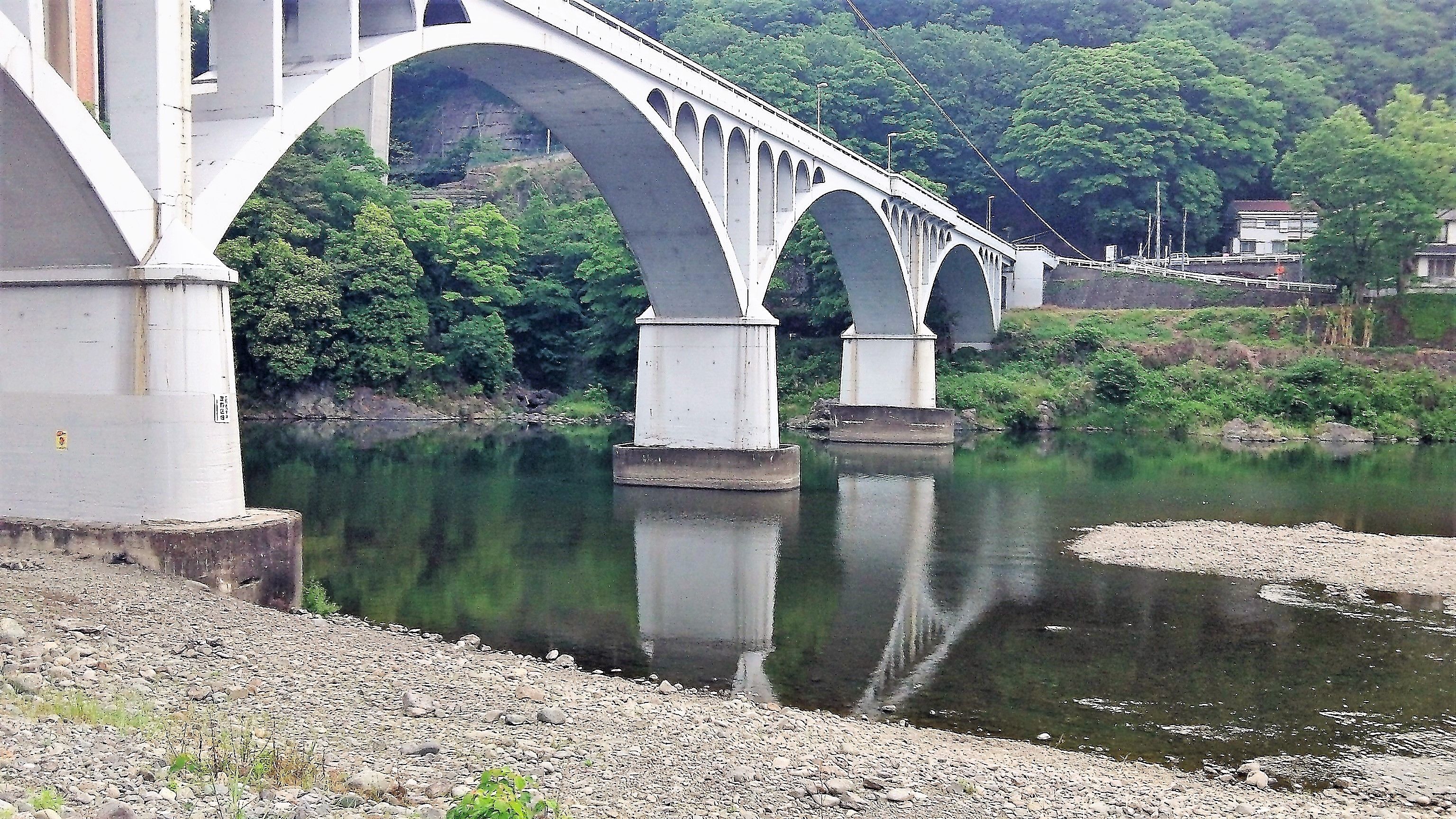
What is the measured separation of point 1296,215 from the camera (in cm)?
7444

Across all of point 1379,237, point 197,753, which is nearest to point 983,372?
point 1379,237

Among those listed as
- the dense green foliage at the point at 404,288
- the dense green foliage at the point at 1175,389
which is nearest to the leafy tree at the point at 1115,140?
the dense green foliage at the point at 1175,389

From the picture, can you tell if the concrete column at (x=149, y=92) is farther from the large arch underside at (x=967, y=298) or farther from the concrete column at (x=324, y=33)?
the large arch underside at (x=967, y=298)

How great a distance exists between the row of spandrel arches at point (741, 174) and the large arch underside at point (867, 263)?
5.50 metres

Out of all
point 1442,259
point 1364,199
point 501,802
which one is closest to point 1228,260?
point 1442,259

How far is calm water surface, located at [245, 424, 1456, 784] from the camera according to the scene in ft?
53.6

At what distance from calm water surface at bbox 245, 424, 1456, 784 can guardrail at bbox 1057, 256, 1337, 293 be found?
2616 centimetres

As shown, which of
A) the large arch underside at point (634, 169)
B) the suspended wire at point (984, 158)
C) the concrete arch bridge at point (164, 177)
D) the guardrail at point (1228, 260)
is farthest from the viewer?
the suspended wire at point (984, 158)

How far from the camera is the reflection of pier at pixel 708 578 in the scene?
18.7 metres

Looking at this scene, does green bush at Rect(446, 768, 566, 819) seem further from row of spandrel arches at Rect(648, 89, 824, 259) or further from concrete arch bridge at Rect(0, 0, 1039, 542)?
row of spandrel arches at Rect(648, 89, 824, 259)

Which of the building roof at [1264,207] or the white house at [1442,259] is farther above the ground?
the building roof at [1264,207]

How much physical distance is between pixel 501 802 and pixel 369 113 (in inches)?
2851

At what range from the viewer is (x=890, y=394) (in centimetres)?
5644

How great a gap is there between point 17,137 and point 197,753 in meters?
9.44
